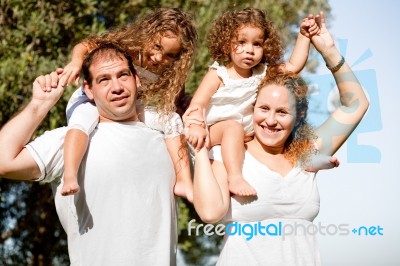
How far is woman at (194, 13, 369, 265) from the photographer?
3.08 m

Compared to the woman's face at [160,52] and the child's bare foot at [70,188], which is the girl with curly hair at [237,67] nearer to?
the woman's face at [160,52]

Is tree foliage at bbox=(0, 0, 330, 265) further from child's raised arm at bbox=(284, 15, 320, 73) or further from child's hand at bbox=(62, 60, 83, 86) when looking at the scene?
child's hand at bbox=(62, 60, 83, 86)

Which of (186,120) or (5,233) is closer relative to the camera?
(186,120)

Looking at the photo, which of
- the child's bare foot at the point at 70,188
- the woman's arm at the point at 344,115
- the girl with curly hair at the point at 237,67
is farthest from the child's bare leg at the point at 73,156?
the woman's arm at the point at 344,115

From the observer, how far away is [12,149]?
3057 millimetres

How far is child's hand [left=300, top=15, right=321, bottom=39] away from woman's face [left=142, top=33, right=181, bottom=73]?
2.15ft

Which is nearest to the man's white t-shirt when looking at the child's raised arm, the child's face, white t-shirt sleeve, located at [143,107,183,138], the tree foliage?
white t-shirt sleeve, located at [143,107,183,138]

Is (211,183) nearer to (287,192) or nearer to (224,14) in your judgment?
(287,192)

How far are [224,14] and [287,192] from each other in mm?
1269

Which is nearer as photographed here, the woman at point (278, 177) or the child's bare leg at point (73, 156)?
the child's bare leg at point (73, 156)

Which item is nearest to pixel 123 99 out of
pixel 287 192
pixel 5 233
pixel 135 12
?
pixel 287 192

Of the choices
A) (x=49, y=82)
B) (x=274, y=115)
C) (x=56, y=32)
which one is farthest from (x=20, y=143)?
(x=56, y=32)

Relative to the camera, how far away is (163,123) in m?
3.35

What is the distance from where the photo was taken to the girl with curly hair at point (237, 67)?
137 inches
